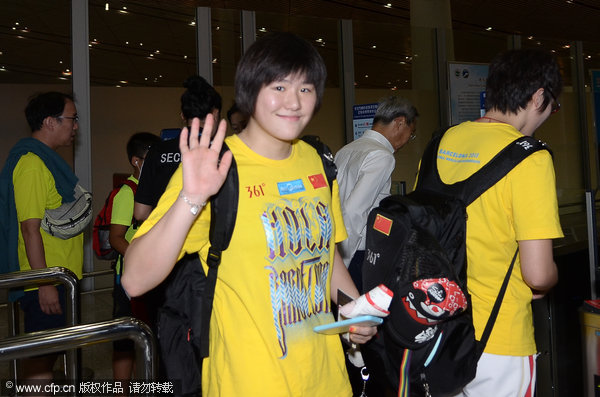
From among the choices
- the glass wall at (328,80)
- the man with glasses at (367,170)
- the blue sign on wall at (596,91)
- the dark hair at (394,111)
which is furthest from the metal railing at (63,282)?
the blue sign on wall at (596,91)

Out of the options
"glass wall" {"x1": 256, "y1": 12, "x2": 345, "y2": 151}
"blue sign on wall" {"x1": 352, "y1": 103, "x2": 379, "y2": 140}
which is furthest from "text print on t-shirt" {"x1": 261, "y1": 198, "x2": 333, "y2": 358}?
"glass wall" {"x1": 256, "y1": 12, "x2": 345, "y2": 151}

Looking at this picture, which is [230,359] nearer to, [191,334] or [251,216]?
[191,334]

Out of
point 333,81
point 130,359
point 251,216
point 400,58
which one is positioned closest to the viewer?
point 251,216

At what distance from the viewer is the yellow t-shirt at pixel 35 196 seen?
3037mm

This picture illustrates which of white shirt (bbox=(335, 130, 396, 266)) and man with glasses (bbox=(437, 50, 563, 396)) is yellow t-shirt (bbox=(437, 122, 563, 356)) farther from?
white shirt (bbox=(335, 130, 396, 266))

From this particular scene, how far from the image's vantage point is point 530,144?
1.92 meters

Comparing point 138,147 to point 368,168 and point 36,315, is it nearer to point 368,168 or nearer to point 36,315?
point 36,315

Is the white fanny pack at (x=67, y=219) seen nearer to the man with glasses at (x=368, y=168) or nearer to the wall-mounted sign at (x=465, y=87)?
the man with glasses at (x=368, y=168)

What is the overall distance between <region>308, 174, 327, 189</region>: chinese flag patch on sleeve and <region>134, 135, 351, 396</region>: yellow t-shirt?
4 centimetres

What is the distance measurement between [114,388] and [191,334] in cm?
118

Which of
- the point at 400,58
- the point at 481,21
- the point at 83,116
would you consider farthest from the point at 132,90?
the point at 481,21

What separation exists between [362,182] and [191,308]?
209 cm

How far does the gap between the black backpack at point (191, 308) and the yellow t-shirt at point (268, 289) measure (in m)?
0.03

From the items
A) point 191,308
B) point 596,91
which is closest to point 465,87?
point 596,91
